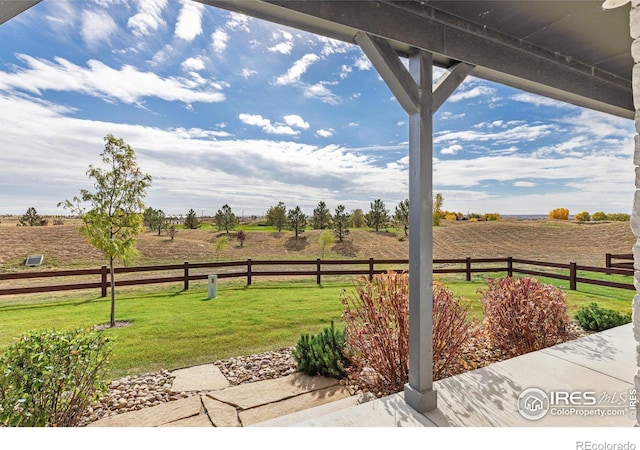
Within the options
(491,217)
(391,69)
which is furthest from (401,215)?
(391,69)

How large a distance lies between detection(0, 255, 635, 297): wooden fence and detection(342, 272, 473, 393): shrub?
3349mm

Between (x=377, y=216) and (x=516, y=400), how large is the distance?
6855mm

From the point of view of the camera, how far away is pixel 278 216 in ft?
28.0

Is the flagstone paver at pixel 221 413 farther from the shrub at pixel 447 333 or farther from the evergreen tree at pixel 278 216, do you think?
the evergreen tree at pixel 278 216

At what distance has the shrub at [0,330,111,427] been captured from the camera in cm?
158

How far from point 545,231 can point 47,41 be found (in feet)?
37.0

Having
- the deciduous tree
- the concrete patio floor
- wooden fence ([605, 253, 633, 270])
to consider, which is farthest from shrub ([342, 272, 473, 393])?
wooden fence ([605, 253, 633, 270])

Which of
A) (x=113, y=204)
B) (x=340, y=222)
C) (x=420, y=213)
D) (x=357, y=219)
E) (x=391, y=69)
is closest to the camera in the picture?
(x=391, y=69)

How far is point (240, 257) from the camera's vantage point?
7637 mm

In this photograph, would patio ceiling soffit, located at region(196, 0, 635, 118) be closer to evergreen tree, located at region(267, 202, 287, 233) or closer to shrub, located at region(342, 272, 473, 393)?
shrub, located at region(342, 272, 473, 393)

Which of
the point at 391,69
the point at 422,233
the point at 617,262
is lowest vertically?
the point at 617,262

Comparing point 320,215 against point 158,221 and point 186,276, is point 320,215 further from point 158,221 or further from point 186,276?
point 158,221

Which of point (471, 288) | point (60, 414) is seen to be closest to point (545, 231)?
point (471, 288)

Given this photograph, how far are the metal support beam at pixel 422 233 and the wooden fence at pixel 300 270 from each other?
406 centimetres
